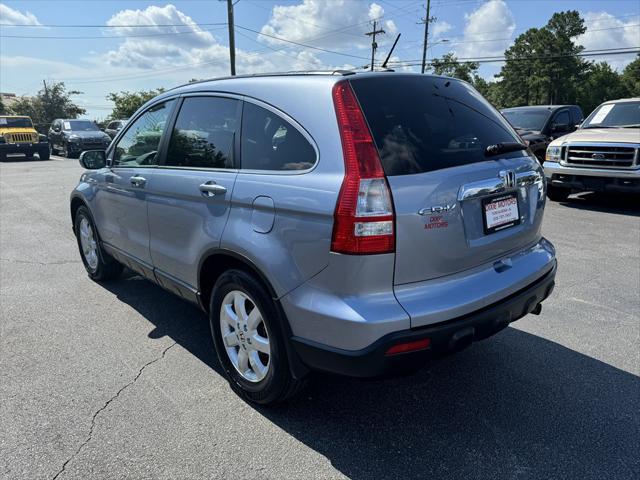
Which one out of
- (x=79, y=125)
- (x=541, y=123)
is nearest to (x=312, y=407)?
(x=541, y=123)

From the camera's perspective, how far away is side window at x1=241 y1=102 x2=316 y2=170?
236cm

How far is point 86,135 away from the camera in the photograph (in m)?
22.7

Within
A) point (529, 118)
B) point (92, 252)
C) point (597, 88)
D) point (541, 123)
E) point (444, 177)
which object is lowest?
point (92, 252)

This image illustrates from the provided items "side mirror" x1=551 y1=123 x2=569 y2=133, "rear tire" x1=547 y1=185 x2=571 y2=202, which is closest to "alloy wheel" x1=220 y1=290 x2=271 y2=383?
"rear tire" x1=547 y1=185 x2=571 y2=202

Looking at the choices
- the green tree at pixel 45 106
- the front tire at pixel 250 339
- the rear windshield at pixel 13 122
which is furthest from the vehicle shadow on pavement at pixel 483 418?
the green tree at pixel 45 106

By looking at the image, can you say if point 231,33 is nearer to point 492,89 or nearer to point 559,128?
point 559,128

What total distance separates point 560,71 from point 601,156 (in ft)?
240

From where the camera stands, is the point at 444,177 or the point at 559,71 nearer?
the point at 444,177

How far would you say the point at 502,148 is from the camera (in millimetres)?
2658

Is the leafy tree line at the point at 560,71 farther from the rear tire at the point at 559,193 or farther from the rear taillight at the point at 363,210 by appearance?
the rear taillight at the point at 363,210

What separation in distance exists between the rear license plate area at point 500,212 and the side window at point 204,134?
1.45 m

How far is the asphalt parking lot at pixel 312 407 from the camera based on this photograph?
7.62ft

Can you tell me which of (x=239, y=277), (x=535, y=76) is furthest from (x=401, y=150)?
(x=535, y=76)

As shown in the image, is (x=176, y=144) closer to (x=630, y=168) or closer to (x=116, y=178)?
(x=116, y=178)
